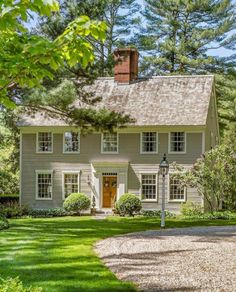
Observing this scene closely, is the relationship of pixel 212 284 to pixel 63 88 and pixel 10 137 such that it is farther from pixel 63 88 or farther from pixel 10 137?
pixel 10 137

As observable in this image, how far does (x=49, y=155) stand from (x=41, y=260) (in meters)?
19.3

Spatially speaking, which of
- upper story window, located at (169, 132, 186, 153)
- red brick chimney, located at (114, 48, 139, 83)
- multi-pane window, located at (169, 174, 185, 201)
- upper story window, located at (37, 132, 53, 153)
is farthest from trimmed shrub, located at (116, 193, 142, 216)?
red brick chimney, located at (114, 48, 139, 83)

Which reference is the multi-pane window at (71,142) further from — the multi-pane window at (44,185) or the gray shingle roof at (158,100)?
the multi-pane window at (44,185)

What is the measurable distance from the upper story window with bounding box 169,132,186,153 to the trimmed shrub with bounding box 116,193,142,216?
3.66m

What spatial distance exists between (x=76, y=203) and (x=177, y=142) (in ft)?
21.5

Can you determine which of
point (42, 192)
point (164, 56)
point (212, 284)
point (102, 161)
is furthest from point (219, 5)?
point (212, 284)

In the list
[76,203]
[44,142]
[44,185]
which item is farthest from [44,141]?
[76,203]

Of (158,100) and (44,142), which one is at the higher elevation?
(158,100)

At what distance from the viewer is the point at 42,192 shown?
98.6ft

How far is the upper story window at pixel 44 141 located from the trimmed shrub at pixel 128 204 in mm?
5830

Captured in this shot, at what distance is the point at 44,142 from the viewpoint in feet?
99.0

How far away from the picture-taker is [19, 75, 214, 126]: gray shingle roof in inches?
1124

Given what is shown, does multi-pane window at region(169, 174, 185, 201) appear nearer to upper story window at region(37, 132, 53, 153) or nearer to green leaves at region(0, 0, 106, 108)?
upper story window at region(37, 132, 53, 153)

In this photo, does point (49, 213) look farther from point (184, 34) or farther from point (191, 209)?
point (184, 34)
